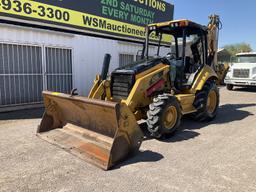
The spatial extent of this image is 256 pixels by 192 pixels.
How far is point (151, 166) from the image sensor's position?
13.3 feet

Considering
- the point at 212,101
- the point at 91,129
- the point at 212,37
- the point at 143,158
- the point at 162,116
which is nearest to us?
the point at 143,158

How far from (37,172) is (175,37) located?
5372mm

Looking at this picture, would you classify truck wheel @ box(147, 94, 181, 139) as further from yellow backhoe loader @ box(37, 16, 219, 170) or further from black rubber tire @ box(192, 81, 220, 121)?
black rubber tire @ box(192, 81, 220, 121)

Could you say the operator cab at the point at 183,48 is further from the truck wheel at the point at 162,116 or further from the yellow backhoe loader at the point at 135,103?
the truck wheel at the point at 162,116

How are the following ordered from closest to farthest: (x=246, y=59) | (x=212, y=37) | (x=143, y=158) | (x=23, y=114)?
(x=143, y=158)
(x=23, y=114)
(x=212, y=37)
(x=246, y=59)

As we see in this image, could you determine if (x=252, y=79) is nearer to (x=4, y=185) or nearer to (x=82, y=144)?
(x=82, y=144)

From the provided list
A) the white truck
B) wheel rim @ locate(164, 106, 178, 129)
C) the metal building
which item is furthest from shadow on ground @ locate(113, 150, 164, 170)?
the white truck

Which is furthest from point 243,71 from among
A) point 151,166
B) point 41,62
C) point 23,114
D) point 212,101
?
point 151,166

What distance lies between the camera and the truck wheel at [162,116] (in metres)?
5.12

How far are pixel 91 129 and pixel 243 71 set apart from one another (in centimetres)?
1235

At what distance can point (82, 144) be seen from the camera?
4.59m

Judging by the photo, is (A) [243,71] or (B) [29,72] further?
(A) [243,71]

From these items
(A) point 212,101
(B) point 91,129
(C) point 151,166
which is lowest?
(C) point 151,166

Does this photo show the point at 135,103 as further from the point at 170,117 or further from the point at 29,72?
the point at 29,72
